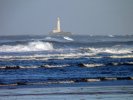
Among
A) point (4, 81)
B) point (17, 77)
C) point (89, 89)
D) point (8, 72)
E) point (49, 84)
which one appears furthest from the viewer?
point (8, 72)

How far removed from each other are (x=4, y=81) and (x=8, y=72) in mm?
3320

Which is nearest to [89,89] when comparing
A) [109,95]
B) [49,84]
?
[109,95]

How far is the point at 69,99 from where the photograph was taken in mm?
9984

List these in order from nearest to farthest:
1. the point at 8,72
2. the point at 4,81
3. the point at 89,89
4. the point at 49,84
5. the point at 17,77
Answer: the point at 89,89
the point at 49,84
the point at 4,81
the point at 17,77
the point at 8,72

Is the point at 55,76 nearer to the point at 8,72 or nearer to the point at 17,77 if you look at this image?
the point at 17,77

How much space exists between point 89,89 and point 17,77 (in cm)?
486

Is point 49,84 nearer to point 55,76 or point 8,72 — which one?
point 55,76

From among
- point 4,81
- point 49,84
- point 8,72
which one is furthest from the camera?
point 8,72

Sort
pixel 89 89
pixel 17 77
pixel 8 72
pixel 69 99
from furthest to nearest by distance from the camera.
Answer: pixel 8 72 → pixel 17 77 → pixel 89 89 → pixel 69 99

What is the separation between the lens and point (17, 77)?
1619 centimetres

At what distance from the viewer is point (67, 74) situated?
1692 centimetres

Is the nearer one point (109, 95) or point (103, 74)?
point (109, 95)

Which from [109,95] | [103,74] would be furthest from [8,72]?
[109,95]

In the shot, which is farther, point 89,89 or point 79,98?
point 89,89
